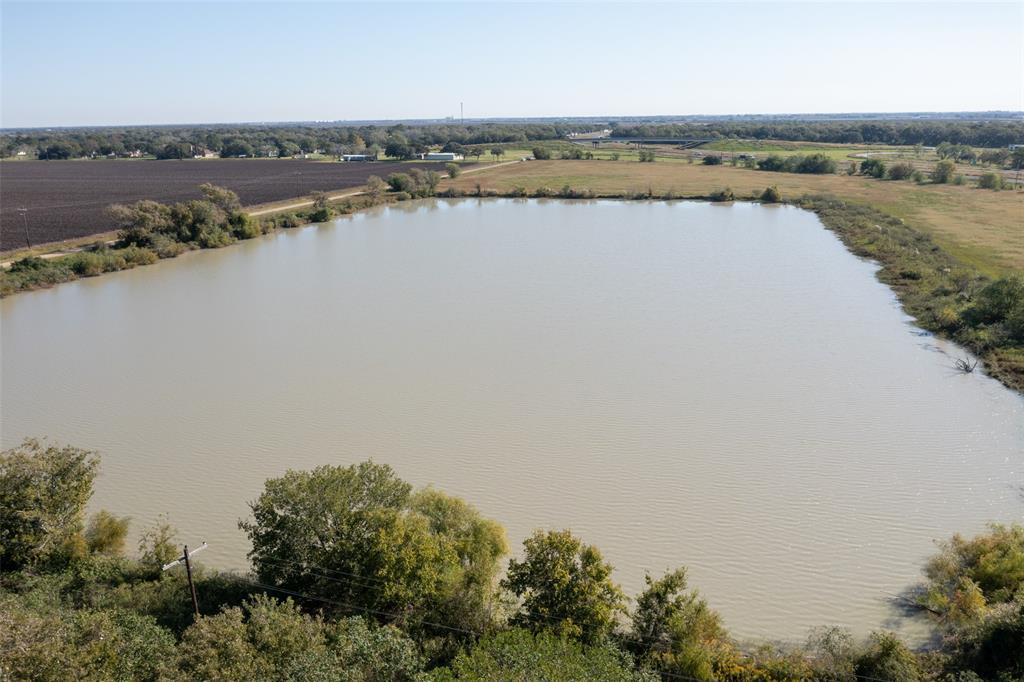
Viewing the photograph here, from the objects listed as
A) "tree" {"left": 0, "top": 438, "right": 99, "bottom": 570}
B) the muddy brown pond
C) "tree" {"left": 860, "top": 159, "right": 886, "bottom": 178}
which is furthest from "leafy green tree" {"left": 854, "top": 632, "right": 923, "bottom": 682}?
"tree" {"left": 860, "top": 159, "right": 886, "bottom": 178}

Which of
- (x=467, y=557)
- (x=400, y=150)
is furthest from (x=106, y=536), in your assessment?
(x=400, y=150)

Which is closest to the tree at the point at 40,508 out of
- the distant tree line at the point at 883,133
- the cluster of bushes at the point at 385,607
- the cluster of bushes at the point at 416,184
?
the cluster of bushes at the point at 385,607

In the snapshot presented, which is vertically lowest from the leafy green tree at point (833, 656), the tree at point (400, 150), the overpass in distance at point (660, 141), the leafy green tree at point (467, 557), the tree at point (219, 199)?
the leafy green tree at point (833, 656)

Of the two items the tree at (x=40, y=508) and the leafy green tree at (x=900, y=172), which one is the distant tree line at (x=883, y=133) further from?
the tree at (x=40, y=508)

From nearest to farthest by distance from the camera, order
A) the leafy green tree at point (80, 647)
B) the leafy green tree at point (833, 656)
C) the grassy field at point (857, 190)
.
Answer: the leafy green tree at point (80, 647) → the leafy green tree at point (833, 656) → the grassy field at point (857, 190)

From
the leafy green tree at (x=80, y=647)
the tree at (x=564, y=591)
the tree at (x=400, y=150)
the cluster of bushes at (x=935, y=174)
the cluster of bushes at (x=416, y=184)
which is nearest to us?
the leafy green tree at (x=80, y=647)

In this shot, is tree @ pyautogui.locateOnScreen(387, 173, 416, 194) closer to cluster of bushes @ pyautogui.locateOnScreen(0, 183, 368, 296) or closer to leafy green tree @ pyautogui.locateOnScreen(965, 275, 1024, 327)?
cluster of bushes @ pyautogui.locateOnScreen(0, 183, 368, 296)
